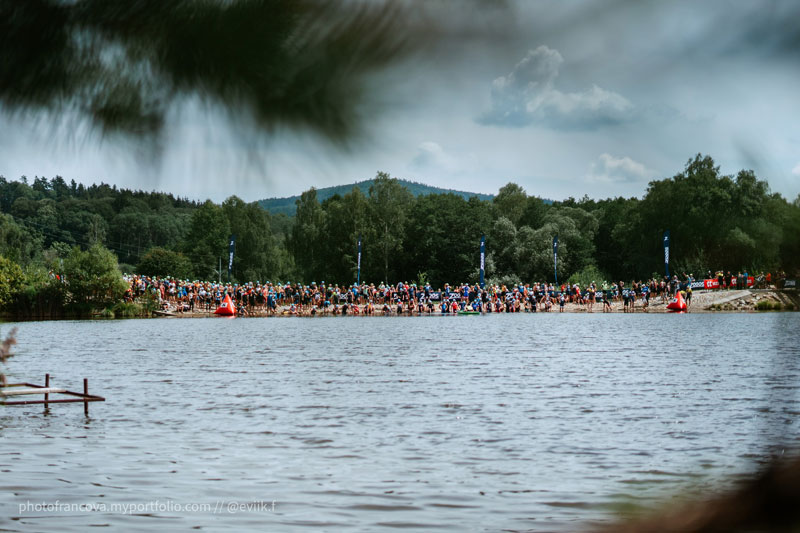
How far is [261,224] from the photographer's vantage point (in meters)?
2.59

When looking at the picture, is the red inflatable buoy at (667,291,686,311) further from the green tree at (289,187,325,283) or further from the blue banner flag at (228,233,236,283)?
the green tree at (289,187,325,283)

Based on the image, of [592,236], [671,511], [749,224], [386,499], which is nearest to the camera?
[671,511]

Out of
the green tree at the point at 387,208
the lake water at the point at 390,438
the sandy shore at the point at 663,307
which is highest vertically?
the green tree at the point at 387,208

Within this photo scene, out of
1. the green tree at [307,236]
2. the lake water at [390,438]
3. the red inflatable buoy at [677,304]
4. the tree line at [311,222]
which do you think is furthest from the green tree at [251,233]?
the red inflatable buoy at [677,304]

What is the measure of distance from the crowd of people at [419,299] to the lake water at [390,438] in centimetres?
3547

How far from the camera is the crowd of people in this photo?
2527 inches

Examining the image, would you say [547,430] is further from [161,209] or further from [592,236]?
[592,236]

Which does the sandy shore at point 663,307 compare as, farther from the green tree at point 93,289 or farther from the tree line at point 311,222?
the tree line at point 311,222

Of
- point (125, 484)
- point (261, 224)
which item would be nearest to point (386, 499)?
point (125, 484)

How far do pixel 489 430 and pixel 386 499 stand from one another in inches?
190

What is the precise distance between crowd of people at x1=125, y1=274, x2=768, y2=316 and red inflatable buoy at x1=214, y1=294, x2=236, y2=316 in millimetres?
482

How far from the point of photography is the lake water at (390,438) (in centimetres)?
877

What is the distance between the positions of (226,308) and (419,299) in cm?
1585

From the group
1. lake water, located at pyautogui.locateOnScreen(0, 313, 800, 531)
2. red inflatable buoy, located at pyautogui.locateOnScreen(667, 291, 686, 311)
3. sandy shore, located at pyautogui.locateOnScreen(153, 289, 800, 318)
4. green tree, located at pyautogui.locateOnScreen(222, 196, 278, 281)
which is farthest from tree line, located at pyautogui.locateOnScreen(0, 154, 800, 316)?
red inflatable buoy, located at pyautogui.locateOnScreen(667, 291, 686, 311)
